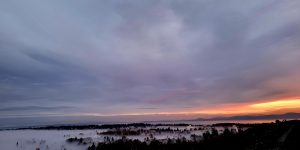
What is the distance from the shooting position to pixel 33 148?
10294 centimetres

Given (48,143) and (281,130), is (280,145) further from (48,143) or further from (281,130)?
(48,143)

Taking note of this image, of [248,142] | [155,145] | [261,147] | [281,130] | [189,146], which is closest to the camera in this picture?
[261,147]

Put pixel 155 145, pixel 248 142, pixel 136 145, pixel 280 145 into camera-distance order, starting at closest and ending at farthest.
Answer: pixel 280 145
pixel 248 142
pixel 155 145
pixel 136 145

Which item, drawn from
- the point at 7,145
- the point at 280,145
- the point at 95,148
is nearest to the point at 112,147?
the point at 95,148

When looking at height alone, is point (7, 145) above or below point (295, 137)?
below

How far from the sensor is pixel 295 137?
34.1 m

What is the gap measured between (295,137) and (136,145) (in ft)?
266

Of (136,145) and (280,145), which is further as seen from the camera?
(136,145)

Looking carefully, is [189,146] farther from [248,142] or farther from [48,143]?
[48,143]

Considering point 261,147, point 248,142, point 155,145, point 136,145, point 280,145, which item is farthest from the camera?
point 136,145

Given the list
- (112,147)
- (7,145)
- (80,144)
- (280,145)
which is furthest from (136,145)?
(280,145)

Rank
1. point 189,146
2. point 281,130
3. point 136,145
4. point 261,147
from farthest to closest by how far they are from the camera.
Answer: point 136,145 < point 189,146 < point 281,130 < point 261,147

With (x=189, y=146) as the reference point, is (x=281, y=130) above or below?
above

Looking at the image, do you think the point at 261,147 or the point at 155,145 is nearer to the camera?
the point at 261,147
